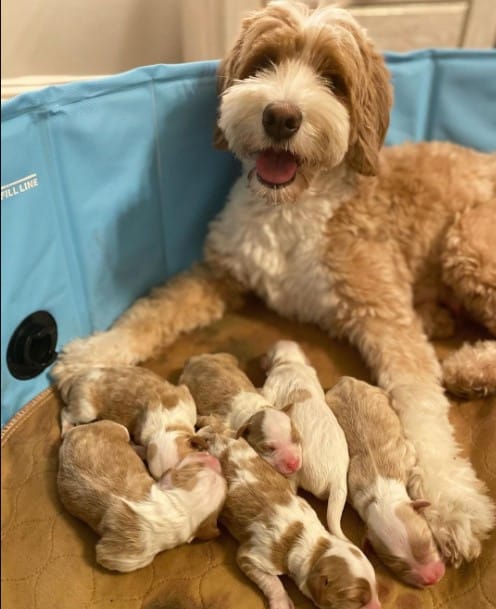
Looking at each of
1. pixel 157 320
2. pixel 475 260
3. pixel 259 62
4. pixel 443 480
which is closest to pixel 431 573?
pixel 443 480

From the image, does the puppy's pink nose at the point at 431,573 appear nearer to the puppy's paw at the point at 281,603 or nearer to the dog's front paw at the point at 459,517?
the dog's front paw at the point at 459,517

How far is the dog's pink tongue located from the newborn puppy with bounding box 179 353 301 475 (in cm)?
55

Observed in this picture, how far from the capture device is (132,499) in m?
1.35

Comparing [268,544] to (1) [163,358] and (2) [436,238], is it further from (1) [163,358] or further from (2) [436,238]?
(2) [436,238]

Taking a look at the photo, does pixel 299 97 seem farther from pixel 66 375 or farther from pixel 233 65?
pixel 66 375

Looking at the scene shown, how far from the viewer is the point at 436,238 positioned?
1.95m

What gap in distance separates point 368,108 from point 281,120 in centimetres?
32

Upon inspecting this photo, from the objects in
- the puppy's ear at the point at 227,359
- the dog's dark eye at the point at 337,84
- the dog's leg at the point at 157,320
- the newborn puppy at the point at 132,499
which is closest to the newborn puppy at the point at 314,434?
the puppy's ear at the point at 227,359

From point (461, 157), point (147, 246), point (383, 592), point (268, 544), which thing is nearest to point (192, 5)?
point (147, 246)

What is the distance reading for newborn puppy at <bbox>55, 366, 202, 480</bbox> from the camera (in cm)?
147

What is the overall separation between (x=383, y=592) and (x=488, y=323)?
96 centimetres

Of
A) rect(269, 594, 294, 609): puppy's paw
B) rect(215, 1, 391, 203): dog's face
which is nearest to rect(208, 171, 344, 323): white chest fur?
rect(215, 1, 391, 203): dog's face

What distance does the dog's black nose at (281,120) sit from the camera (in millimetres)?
1504

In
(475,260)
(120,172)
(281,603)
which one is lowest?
(281,603)
